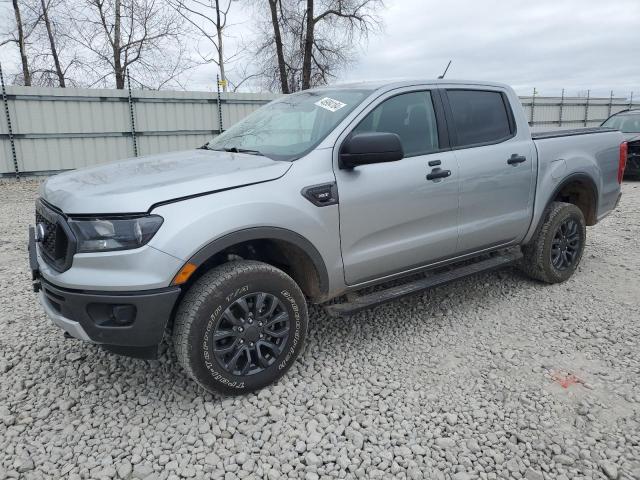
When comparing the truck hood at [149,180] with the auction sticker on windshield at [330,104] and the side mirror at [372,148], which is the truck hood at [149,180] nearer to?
the side mirror at [372,148]

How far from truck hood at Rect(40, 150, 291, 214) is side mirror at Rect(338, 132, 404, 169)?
1.27 ft

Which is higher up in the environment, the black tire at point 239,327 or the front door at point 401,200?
the front door at point 401,200

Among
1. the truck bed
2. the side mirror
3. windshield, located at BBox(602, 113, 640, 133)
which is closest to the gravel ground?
the side mirror

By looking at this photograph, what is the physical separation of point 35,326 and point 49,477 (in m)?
1.79

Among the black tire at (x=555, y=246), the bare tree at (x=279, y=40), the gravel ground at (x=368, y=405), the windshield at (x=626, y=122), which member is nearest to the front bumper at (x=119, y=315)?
the gravel ground at (x=368, y=405)

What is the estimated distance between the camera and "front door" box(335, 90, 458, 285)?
3086 mm

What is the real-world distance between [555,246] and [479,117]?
1510mm

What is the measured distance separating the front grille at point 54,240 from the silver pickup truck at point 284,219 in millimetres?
13

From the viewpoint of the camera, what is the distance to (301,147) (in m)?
3.09

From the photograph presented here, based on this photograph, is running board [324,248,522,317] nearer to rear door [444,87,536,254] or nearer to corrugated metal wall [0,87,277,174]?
rear door [444,87,536,254]

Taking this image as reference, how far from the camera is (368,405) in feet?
9.21

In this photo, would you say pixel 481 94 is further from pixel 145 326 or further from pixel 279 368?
pixel 145 326

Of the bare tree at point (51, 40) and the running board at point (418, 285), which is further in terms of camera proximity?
the bare tree at point (51, 40)

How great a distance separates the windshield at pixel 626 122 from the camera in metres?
11.3
